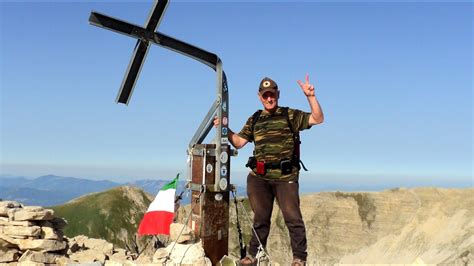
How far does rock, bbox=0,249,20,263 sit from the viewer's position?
431 inches

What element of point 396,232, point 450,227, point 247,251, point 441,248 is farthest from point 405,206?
point 247,251

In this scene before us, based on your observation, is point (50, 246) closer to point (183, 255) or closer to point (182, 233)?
point (182, 233)

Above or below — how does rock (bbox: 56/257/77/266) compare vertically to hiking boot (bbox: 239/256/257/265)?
below

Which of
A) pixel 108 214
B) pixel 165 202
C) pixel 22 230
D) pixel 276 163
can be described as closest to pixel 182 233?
pixel 165 202

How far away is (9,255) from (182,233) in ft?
13.5

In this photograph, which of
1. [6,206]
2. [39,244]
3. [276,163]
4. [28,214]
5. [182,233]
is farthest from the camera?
[6,206]

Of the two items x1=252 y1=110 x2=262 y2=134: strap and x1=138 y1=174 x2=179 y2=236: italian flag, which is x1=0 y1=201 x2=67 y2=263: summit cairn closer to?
x1=138 y1=174 x2=179 y2=236: italian flag

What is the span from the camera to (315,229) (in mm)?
86500

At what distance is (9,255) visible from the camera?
11.1 metres

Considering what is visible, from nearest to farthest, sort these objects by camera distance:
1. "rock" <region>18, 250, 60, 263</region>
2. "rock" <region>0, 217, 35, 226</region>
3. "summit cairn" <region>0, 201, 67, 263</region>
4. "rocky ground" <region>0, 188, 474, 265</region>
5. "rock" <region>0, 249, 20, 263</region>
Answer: "rock" <region>18, 250, 60, 263</region> < "rock" <region>0, 249, 20, 263</region> < "summit cairn" <region>0, 201, 67, 263</region> < "rock" <region>0, 217, 35, 226</region> < "rocky ground" <region>0, 188, 474, 265</region>

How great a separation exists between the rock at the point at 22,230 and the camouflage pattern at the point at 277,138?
549 cm

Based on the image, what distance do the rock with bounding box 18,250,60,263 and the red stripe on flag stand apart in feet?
6.54

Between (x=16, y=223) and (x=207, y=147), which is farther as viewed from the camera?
(x=16, y=223)

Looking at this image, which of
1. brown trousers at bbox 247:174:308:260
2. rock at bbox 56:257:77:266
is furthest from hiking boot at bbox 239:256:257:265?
rock at bbox 56:257:77:266
